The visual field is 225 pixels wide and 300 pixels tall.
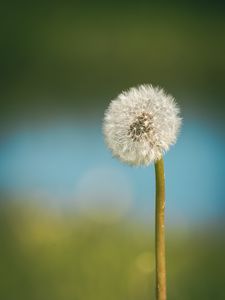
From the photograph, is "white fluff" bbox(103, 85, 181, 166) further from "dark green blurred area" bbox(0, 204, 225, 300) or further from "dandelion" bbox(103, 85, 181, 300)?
"dark green blurred area" bbox(0, 204, 225, 300)

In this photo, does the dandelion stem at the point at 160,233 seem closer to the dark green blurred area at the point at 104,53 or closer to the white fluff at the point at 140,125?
the white fluff at the point at 140,125

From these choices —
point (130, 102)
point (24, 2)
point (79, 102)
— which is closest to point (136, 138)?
point (130, 102)

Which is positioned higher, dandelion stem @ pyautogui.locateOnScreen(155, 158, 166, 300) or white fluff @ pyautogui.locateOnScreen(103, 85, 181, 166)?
white fluff @ pyautogui.locateOnScreen(103, 85, 181, 166)

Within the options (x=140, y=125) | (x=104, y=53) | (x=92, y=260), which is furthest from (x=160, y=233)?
(x=104, y=53)

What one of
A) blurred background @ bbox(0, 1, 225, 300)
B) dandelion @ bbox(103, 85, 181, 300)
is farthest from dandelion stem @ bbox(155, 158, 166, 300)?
blurred background @ bbox(0, 1, 225, 300)

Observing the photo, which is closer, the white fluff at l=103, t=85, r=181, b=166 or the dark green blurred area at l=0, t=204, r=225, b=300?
the white fluff at l=103, t=85, r=181, b=166
